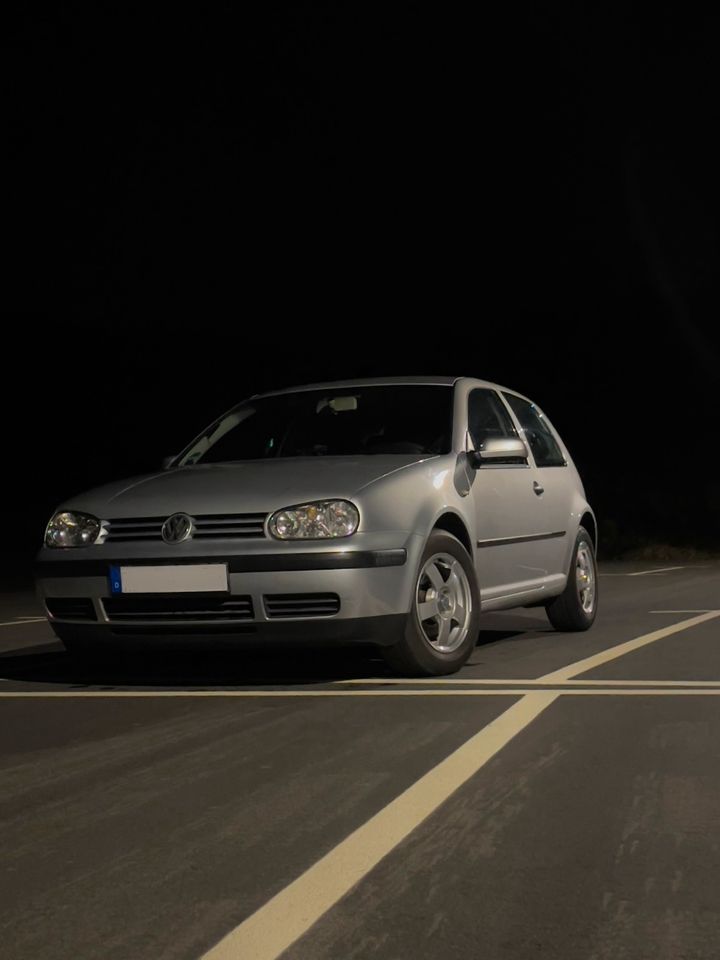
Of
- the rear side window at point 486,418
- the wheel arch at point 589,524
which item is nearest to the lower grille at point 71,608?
the rear side window at point 486,418

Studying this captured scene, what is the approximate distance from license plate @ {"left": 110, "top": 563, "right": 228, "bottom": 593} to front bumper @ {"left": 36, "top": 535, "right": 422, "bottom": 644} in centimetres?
3

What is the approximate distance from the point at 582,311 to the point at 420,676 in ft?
230

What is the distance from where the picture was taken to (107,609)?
7969 mm

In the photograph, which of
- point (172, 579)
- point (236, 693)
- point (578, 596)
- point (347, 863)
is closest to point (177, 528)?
point (172, 579)

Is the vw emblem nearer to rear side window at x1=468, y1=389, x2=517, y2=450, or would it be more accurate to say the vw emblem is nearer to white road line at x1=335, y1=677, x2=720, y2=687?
white road line at x1=335, y1=677, x2=720, y2=687

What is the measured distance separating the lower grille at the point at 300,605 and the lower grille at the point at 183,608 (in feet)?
0.34

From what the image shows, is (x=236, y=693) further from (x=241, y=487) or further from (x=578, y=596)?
(x=578, y=596)

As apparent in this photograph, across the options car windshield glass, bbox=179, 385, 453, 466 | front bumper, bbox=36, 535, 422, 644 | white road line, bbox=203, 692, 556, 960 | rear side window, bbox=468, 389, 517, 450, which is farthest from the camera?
rear side window, bbox=468, 389, 517, 450

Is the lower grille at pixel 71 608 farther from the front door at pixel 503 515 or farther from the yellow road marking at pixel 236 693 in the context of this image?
the front door at pixel 503 515

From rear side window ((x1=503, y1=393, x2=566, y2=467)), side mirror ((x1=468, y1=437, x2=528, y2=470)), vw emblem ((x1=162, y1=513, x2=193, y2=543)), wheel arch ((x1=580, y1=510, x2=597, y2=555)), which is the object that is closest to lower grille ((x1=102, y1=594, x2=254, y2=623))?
vw emblem ((x1=162, y1=513, x2=193, y2=543))

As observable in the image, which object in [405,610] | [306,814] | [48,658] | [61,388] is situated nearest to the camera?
[306,814]

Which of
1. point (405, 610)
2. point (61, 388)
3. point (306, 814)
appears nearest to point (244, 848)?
point (306, 814)

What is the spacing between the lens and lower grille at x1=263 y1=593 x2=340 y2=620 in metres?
7.63

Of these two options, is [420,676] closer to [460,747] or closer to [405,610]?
[405,610]
